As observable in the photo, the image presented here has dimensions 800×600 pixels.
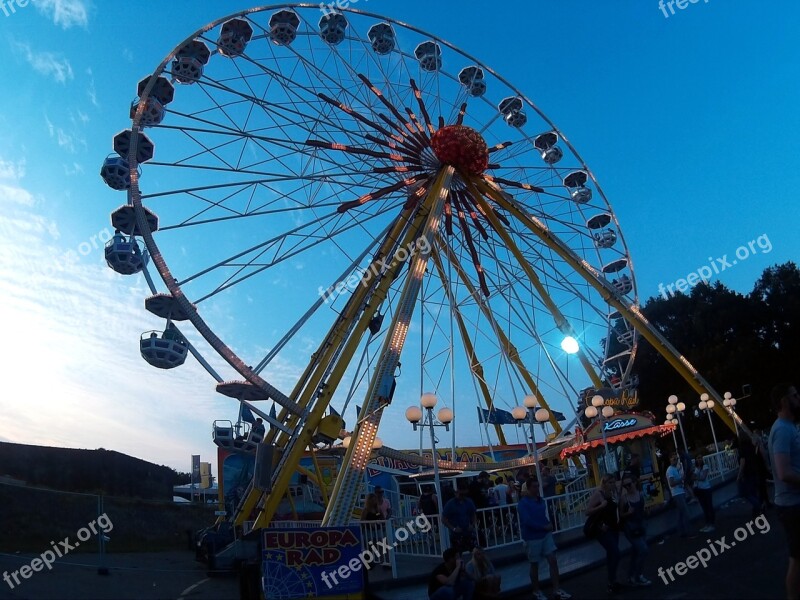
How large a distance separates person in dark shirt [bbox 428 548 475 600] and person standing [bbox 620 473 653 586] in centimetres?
224

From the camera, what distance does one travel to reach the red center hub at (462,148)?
19250 mm

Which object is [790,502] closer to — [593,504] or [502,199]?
[593,504]

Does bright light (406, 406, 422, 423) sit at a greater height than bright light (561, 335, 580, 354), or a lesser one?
lesser

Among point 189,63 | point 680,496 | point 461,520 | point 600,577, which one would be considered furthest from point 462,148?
point 600,577

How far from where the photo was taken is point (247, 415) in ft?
52.2

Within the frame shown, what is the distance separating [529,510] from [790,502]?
399 centimetres

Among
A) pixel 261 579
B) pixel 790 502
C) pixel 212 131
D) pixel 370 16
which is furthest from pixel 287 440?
pixel 790 502

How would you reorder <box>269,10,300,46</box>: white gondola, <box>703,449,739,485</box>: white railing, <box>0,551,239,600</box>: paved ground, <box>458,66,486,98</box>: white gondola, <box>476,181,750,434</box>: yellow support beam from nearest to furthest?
<box>0,551,239,600</box>: paved ground < <box>703,449,739,485</box>: white railing < <box>269,10,300,46</box>: white gondola < <box>476,181,750,434</box>: yellow support beam < <box>458,66,486,98</box>: white gondola

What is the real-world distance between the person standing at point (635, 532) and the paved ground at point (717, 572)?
0.65ft

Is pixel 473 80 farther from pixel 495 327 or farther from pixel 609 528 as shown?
pixel 609 528

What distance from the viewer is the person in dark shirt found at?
705cm

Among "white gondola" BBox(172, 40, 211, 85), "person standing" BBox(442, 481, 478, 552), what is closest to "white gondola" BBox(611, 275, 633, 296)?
"white gondola" BBox(172, 40, 211, 85)

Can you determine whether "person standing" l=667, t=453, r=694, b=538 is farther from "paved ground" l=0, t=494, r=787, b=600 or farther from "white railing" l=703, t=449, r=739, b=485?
"white railing" l=703, t=449, r=739, b=485

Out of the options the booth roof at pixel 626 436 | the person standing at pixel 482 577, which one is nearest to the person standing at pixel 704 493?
the person standing at pixel 482 577
